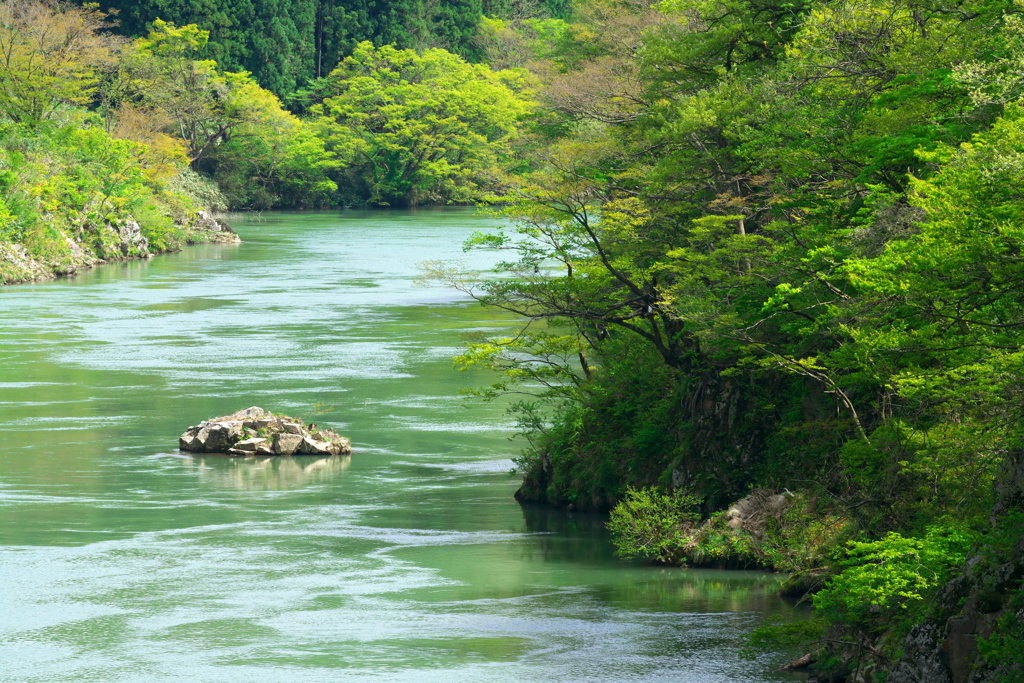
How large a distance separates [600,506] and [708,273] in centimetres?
447

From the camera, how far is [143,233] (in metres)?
A: 63.7

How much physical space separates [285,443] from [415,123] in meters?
70.3

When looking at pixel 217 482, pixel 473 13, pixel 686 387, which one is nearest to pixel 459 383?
pixel 217 482

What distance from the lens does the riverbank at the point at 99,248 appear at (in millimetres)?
51000

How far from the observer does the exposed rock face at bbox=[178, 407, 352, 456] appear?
2470cm

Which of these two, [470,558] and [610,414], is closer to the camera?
[470,558]

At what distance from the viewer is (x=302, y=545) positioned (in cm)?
1908

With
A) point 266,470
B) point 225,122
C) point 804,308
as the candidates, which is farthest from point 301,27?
point 804,308

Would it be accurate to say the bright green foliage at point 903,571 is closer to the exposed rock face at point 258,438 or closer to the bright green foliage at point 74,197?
the exposed rock face at point 258,438

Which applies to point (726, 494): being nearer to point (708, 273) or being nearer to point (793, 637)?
point (708, 273)

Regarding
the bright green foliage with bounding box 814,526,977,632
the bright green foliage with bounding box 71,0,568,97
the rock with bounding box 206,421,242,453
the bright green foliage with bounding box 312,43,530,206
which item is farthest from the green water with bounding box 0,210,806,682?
the bright green foliage with bounding box 71,0,568,97

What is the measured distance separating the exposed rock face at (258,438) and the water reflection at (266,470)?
0.53ft

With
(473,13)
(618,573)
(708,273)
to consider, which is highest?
(473,13)

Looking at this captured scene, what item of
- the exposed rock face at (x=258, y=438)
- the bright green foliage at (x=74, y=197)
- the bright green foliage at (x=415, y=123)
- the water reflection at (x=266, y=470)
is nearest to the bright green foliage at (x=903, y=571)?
the water reflection at (x=266, y=470)
